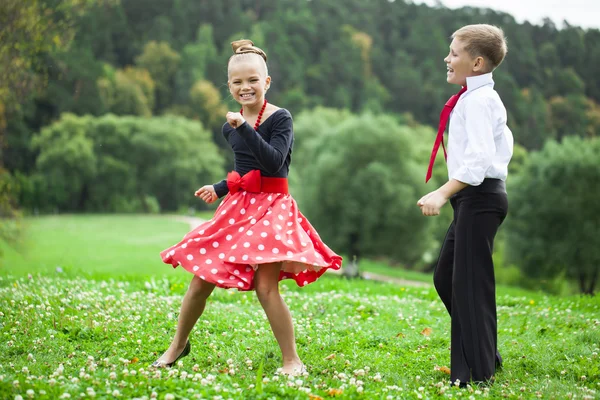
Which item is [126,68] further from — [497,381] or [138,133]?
[497,381]

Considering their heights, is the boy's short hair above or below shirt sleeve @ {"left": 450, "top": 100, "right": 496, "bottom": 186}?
above

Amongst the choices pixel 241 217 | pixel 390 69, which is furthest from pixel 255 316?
pixel 390 69

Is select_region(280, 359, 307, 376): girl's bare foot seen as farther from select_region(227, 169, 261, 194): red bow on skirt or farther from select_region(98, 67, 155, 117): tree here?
select_region(98, 67, 155, 117): tree

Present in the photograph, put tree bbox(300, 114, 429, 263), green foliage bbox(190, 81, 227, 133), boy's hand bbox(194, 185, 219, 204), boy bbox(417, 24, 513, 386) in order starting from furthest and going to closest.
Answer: green foliage bbox(190, 81, 227, 133) < tree bbox(300, 114, 429, 263) < boy's hand bbox(194, 185, 219, 204) < boy bbox(417, 24, 513, 386)

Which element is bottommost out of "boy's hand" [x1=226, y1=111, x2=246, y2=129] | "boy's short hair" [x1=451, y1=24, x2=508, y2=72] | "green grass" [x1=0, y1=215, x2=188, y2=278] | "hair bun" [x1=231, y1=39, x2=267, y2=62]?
"green grass" [x1=0, y1=215, x2=188, y2=278]

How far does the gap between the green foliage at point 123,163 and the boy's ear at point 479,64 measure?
62696 mm

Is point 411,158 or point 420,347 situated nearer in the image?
point 420,347

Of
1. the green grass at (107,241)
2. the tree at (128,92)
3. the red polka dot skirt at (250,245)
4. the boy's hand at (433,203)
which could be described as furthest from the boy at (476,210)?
the tree at (128,92)

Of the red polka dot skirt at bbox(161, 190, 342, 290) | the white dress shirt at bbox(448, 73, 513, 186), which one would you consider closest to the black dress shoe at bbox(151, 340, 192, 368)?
the red polka dot skirt at bbox(161, 190, 342, 290)

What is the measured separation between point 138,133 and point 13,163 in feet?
44.1

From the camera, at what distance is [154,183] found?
69.8 metres

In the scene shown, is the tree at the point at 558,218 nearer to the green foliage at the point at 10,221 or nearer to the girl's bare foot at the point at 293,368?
the green foliage at the point at 10,221

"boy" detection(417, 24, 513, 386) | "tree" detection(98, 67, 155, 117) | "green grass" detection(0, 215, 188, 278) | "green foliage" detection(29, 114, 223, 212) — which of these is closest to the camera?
"boy" detection(417, 24, 513, 386)

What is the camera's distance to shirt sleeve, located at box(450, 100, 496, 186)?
448cm
